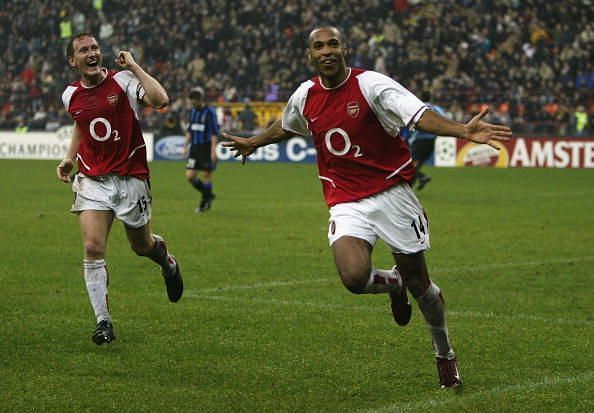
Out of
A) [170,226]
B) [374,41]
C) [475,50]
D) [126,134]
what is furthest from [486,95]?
[126,134]

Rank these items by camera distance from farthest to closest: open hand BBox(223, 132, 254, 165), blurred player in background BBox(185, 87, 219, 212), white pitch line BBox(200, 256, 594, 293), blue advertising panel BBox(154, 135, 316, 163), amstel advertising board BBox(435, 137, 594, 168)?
blue advertising panel BBox(154, 135, 316, 163)
amstel advertising board BBox(435, 137, 594, 168)
blurred player in background BBox(185, 87, 219, 212)
white pitch line BBox(200, 256, 594, 293)
open hand BBox(223, 132, 254, 165)

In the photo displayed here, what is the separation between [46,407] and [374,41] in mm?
33880

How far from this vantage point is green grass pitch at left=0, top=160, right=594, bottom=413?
637 cm

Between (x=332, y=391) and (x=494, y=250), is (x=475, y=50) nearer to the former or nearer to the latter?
(x=494, y=250)

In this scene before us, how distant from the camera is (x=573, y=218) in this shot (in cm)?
1795

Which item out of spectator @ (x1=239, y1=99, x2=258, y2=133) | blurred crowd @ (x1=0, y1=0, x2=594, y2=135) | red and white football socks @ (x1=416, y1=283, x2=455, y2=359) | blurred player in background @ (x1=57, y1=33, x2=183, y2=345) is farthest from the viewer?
spectator @ (x1=239, y1=99, x2=258, y2=133)

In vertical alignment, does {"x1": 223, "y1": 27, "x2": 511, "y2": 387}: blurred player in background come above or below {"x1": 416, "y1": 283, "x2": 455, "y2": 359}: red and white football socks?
above

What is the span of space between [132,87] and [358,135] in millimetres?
2388

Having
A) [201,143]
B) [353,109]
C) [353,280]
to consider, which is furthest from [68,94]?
[201,143]

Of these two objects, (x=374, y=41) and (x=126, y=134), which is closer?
(x=126, y=134)

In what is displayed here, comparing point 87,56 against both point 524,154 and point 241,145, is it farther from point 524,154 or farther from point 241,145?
point 524,154

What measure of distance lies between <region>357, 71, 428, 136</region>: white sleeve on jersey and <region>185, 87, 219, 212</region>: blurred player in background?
42.7 ft

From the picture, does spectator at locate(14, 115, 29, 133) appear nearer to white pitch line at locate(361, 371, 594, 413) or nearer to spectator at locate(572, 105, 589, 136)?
spectator at locate(572, 105, 589, 136)

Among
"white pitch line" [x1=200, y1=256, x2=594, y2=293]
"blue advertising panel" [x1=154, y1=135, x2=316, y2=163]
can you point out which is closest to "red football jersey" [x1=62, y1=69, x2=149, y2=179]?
"white pitch line" [x1=200, y1=256, x2=594, y2=293]
